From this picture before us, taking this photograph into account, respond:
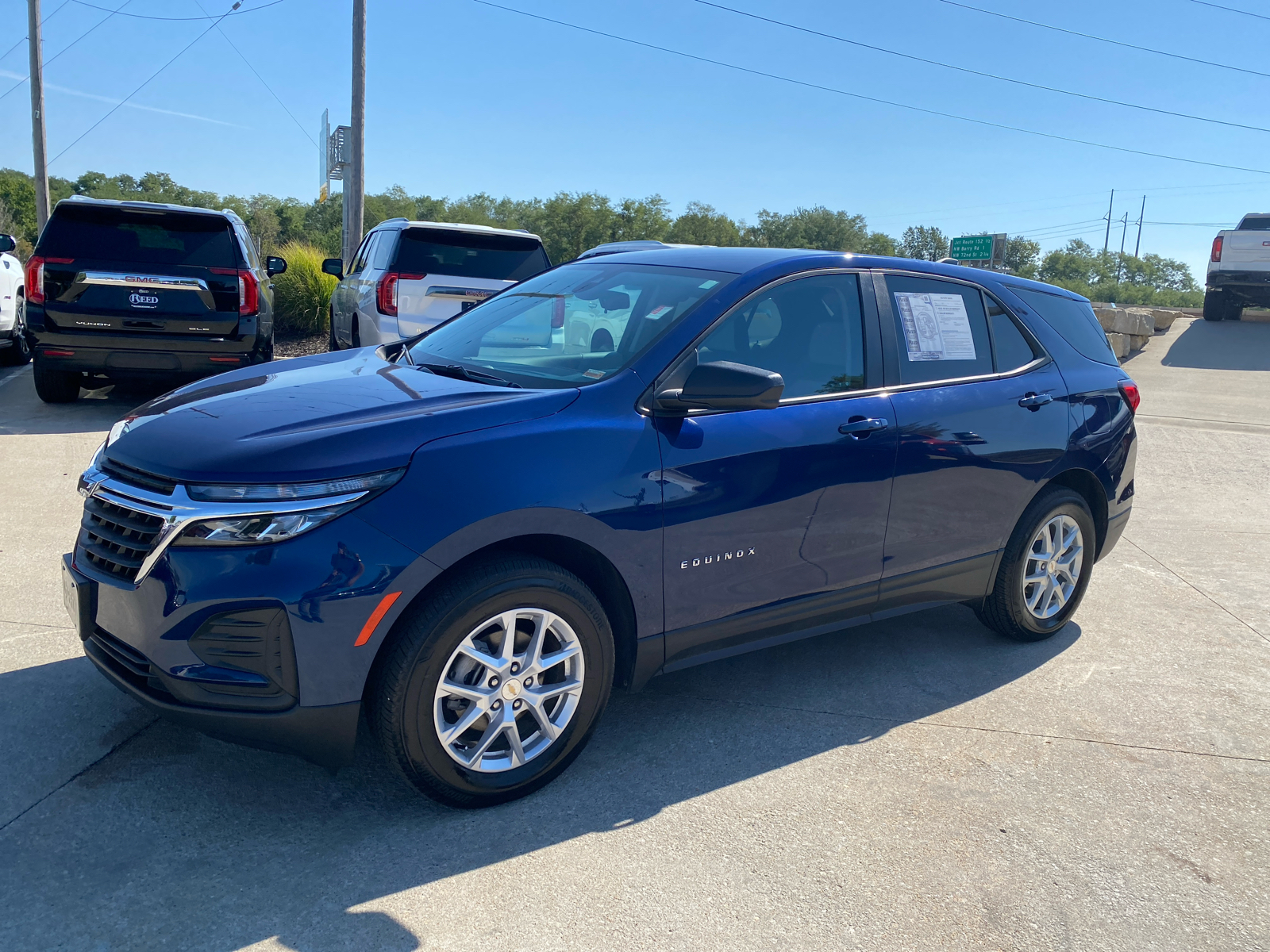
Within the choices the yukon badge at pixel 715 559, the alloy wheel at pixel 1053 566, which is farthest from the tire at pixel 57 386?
the alloy wheel at pixel 1053 566

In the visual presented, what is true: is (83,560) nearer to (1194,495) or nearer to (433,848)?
(433,848)

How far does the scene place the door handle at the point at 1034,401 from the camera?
4.49m

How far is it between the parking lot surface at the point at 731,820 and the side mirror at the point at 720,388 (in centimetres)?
128

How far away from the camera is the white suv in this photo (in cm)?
1090

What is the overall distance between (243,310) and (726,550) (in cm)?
664

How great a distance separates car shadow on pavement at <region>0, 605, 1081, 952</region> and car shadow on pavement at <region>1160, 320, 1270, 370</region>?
52.3 ft

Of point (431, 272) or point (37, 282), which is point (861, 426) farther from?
point (37, 282)

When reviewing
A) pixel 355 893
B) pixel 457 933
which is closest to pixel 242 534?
pixel 355 893

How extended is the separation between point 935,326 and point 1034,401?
645mm

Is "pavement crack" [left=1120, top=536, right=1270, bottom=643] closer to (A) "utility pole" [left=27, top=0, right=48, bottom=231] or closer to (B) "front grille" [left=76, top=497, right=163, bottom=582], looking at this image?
(B) "front grille" [left=76, top=497, right=163, bottom=582]

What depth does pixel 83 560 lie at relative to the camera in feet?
10.1

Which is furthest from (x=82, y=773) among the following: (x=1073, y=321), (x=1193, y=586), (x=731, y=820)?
(x=1193, y=586)

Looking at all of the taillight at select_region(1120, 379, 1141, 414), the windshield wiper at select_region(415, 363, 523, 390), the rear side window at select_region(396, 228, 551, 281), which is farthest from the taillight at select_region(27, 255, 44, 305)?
the taillight at select_region(1120, 379, 1141, 414)

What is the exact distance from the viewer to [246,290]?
28.5 ft
